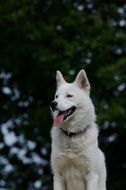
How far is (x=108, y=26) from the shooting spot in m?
25.8

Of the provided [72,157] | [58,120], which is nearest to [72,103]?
[58,120]

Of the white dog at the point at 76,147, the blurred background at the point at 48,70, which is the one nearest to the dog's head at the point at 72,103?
the white dog at the point at 76,147

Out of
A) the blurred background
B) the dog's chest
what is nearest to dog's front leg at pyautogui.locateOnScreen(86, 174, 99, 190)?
the dog's chest

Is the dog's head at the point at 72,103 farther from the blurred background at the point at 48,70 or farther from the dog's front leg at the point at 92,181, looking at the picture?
the blurred background at the point at 48,70

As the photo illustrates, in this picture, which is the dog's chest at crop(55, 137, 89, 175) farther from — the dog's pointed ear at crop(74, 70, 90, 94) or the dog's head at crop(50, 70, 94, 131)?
the dog's pointed ear at crop(74, 70, 90, 94)

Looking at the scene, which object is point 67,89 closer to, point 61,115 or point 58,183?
point 61,115

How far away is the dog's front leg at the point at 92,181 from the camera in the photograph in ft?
37.7

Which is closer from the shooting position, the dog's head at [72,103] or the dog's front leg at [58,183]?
the dog's head at [72,103]

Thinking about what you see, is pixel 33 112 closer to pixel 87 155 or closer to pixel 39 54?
pixel 39 54

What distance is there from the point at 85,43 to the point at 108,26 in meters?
0.99

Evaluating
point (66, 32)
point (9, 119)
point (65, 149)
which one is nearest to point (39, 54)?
point (66, 32)

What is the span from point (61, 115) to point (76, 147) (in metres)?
0.56

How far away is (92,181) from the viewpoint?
11500 millimetres

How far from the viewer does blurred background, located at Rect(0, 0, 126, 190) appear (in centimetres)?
2506
